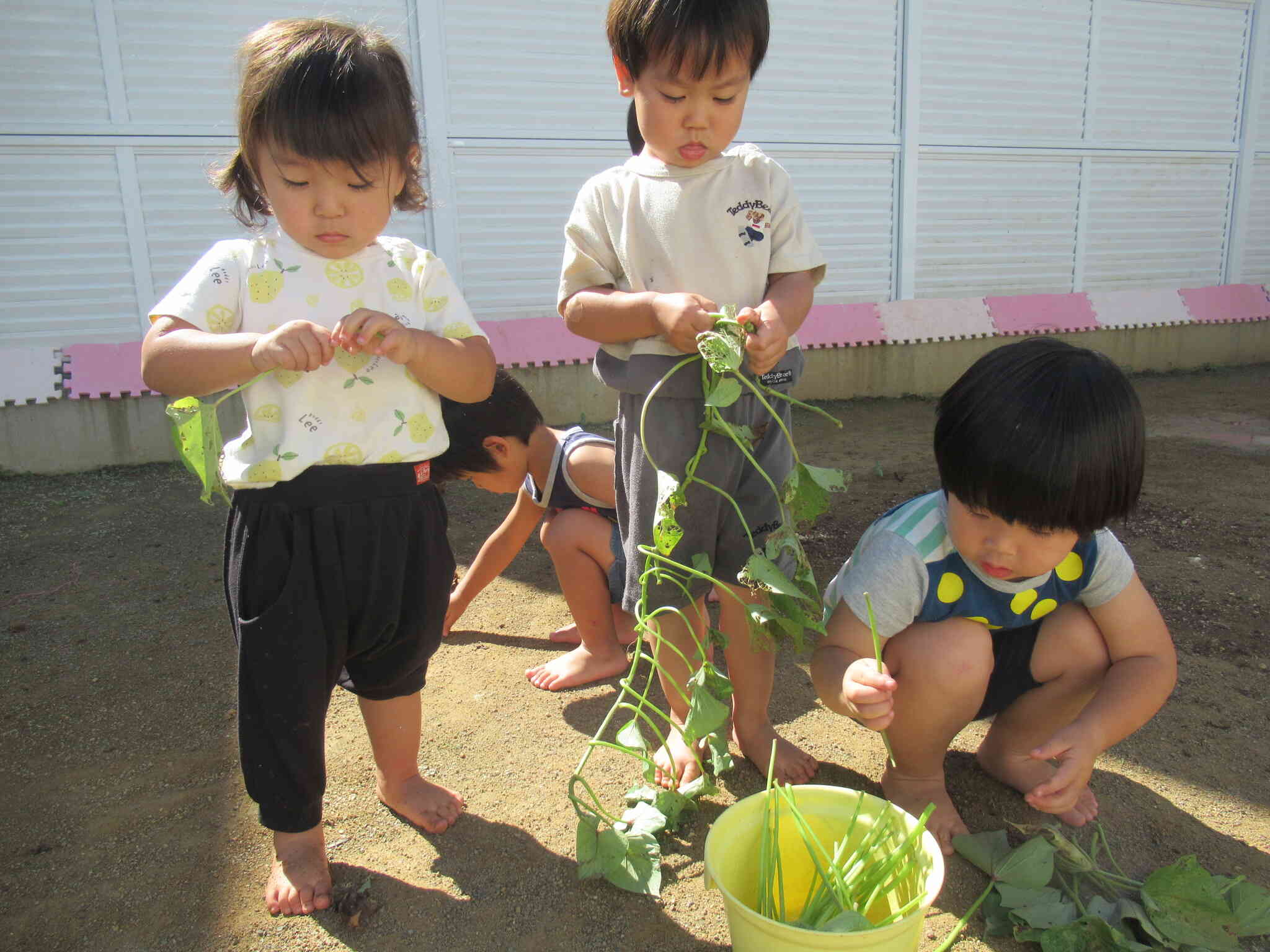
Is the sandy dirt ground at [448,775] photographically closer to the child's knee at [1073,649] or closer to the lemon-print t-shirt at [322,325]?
the child's knee at [1073,649]

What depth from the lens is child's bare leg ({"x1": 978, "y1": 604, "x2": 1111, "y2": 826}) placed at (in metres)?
1.59

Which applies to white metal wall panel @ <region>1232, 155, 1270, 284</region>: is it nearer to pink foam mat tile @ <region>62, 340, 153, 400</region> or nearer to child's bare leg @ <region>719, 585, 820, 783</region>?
child's bare leg @ <region>719, 585, 820, 783</region>

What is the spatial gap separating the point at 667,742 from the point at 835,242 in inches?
170

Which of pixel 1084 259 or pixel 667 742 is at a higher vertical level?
pixel 1084 259

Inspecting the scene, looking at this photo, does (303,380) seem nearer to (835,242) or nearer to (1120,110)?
(835,242)

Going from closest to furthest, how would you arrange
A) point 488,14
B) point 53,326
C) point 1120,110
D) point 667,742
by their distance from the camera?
point 667,742 < point 53,326 < point 488,14 < point 1120,110

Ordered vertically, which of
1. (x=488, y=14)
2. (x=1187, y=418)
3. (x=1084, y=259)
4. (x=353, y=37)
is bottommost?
(x=1187, y=418)

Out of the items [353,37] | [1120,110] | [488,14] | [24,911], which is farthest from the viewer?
[1120,110]

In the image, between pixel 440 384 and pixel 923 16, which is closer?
pixel 440 384

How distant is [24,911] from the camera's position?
1.47m

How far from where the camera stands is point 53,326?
169 inches

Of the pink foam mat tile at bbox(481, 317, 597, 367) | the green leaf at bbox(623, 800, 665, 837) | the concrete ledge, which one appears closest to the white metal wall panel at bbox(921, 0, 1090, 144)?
the concrete ledge

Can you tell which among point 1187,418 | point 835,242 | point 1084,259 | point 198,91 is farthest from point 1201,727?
point 1084,259

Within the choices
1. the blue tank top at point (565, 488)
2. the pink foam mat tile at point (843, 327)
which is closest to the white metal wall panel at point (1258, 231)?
the pink foam mat tile at point (843, 327)
